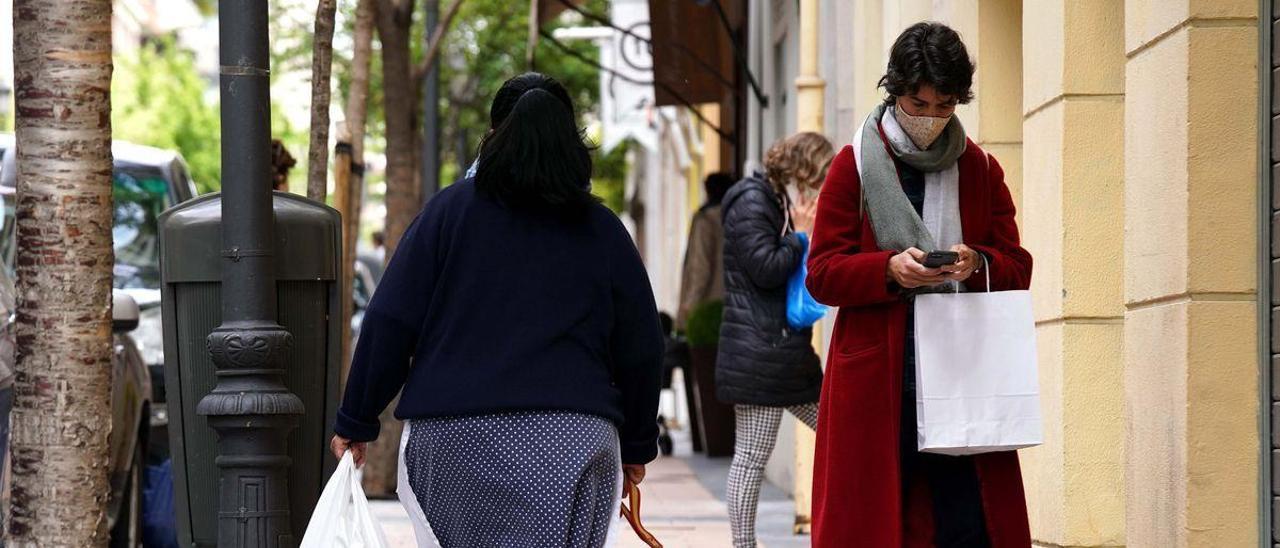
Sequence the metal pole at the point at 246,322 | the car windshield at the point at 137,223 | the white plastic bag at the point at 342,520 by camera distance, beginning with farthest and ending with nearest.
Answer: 1. the car windshield at the point at 137,223
2. the metal pole at the point at 246,322
3. the white plastic bag at the point at 342,520

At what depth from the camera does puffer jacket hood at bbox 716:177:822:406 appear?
315 inches

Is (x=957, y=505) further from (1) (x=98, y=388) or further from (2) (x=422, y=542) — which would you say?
(1) (x=98, y=388)

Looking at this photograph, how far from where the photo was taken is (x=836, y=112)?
11500 mm

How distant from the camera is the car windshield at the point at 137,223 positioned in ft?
34.8

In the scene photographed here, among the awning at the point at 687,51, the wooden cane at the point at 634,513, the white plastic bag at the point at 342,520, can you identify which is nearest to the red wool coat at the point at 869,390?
the wooden cane at the point at 634,513

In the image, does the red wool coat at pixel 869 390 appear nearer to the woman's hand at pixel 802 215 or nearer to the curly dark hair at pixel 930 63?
the curly dark hair at pixel 930 63

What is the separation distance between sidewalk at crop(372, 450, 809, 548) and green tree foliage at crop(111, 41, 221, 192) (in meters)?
40.8

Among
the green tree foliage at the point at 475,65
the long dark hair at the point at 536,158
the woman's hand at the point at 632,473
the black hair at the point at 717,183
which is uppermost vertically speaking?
the green tree foliage at the point at 475,65

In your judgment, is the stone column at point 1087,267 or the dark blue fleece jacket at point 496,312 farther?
the stone column at point 1087,267

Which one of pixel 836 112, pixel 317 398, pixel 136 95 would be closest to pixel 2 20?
pixel 136 95

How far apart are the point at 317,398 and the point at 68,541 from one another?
838mm

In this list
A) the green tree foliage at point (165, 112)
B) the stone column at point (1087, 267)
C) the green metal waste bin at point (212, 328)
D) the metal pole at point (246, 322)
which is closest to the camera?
the metal pole at point (246, 322)

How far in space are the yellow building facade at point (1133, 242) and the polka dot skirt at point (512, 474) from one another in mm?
1718

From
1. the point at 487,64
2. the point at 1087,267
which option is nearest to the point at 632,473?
the point at 1087,267
